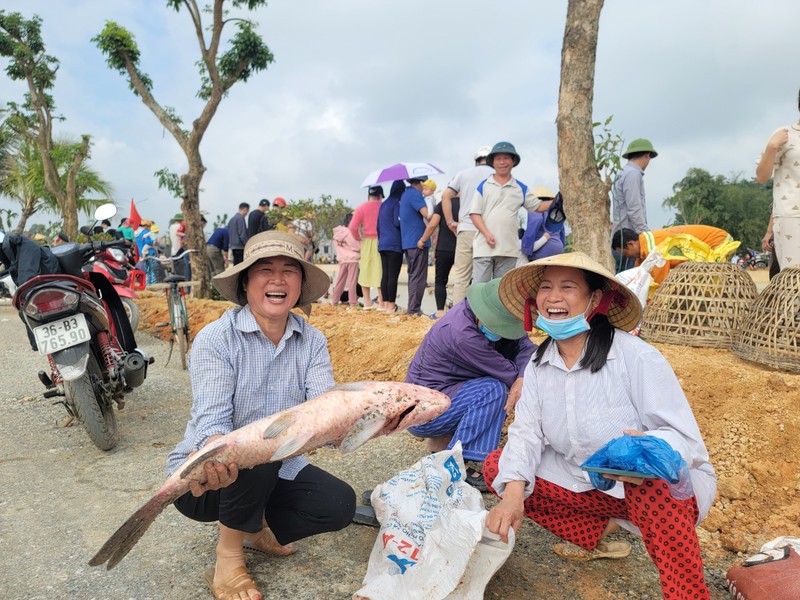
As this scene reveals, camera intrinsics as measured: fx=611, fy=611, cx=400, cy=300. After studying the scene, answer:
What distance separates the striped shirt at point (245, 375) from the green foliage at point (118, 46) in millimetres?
12194

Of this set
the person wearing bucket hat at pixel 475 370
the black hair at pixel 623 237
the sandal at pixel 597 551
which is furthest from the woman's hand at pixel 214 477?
the black hair at pixel 623 237

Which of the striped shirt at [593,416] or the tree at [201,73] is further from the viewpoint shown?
the tree at [201,73]

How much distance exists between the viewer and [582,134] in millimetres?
5770

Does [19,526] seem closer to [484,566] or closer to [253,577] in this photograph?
[253,577]

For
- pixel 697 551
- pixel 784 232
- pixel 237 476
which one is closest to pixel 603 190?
pixel 784 232

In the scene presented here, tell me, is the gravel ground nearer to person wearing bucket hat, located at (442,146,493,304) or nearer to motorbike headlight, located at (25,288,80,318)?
motorbike headlight, located at (25,288,80,318)

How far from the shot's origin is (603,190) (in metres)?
5.80

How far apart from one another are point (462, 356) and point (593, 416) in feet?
3.68

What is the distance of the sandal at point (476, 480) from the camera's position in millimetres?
3428

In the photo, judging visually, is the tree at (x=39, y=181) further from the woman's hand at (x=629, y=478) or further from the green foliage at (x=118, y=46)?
the woman's hand at (x=629, y=478)

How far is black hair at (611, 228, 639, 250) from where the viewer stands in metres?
6.33

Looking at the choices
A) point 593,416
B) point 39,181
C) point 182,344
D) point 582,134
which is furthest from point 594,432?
point 39,181

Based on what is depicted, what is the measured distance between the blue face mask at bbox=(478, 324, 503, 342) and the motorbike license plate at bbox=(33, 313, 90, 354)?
2.54m

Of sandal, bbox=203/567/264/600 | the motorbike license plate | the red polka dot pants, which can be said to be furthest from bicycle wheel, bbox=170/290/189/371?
the red polka dot pants
